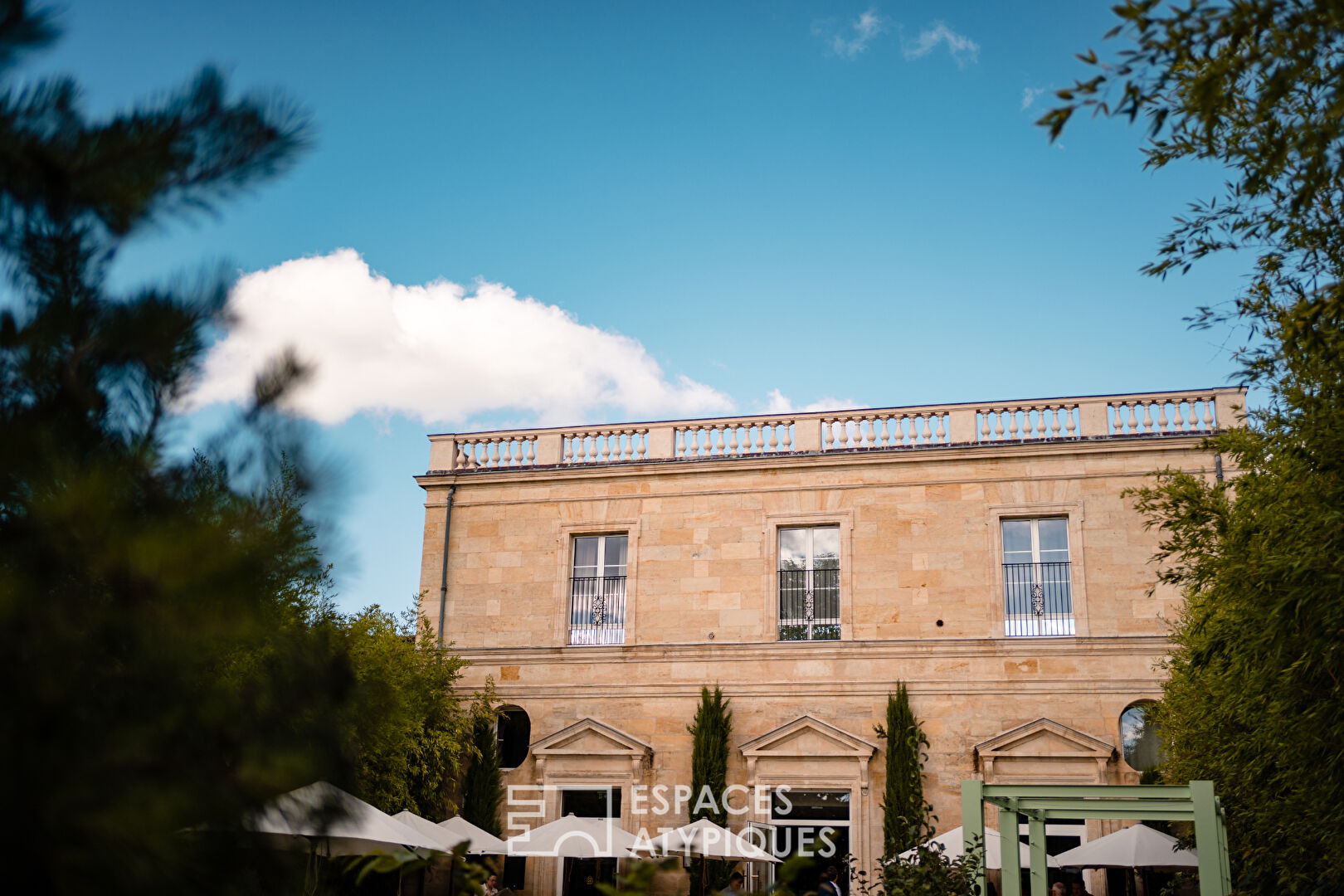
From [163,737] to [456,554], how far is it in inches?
752

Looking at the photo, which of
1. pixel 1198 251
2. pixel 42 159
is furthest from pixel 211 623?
pixel 1198 251

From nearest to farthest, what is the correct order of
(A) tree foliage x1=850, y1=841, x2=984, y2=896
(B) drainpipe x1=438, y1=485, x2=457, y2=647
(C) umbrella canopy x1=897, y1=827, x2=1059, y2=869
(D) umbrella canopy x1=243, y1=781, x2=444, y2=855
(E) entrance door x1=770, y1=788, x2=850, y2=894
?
(D) umbrella canopy x1=243, y1=781, x2=444, y2=855, (A) tree foliage x1=850, y1=841, x2=984, y2=896, (C) umbrella canopy x1=897, y1=827, x2=1059, y2=869, (E) entrance door x1=770, y1=788, x2=850, y2=894, (B) drainpipe x1=438, y1=485, x2=457, y2=647

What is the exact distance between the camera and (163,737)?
85.9 inches

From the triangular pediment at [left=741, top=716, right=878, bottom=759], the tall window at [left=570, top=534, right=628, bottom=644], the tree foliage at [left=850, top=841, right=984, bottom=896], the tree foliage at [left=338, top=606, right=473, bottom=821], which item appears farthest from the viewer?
the tall window at [left=570, top=534, right=628, bottom=644]

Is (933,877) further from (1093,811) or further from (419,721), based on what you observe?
(419,721)

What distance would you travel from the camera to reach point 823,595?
19.2m

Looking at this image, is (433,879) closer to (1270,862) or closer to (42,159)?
(1270,862)

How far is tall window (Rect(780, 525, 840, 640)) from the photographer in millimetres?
19078

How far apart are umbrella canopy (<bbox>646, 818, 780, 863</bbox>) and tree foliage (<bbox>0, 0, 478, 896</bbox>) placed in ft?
44.3

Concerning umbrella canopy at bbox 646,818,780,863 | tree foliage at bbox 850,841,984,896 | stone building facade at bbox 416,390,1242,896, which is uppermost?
stone building facade at bbox 416,390,1242,896

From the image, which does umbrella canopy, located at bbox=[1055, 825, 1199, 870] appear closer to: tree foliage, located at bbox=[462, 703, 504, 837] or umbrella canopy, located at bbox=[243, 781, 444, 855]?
tree foliage, located at bbox=[462, 703, 504, 837]

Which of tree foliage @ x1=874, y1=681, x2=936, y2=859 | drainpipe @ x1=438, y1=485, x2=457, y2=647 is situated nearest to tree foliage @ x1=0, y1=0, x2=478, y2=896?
tree foliage @ x1=874, y1=681, x2=936, y2=859

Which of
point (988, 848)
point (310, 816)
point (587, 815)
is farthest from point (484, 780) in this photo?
point (310, 816)

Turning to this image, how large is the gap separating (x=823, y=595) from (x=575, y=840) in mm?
5760
